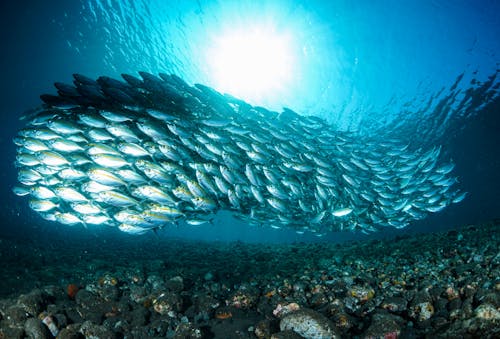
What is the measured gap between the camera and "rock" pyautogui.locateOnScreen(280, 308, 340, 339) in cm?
347

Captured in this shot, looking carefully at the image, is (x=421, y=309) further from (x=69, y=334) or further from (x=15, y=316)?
(x=15, y=316)

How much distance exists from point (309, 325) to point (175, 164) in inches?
203

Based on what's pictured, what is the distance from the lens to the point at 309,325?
3.54 metres

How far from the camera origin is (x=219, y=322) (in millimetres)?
4504

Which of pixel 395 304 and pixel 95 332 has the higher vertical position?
pixel 395 304

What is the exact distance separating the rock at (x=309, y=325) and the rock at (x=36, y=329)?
3431mm

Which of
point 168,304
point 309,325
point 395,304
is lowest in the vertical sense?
point 168,304

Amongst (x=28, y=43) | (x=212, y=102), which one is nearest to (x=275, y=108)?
(x=212, y=102)

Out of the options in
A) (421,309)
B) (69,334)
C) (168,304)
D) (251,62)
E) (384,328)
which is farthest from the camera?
(251,62)

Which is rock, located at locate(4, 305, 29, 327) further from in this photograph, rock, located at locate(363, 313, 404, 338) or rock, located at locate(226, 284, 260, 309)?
rock, located at locate(363, 313, 404, 338)

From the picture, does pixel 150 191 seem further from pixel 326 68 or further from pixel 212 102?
pixel 326 68

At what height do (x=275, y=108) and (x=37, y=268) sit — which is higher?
(x=275, y=108)

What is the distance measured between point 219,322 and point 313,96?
2227 centimetres

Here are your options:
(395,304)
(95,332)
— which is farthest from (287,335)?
(95,332)
